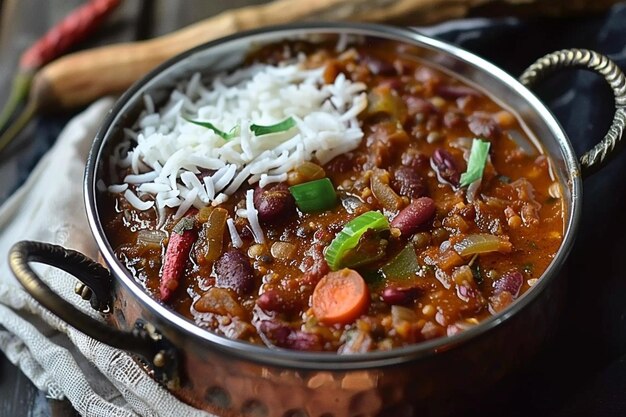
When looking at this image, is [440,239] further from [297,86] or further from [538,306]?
[297,86]

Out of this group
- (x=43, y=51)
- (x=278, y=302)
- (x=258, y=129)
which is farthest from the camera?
(x=43, y=51)

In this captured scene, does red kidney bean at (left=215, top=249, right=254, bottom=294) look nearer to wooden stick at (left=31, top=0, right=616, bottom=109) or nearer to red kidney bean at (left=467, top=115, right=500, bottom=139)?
red kidney bean at (left=467, top=115, right=500, bottom=139)

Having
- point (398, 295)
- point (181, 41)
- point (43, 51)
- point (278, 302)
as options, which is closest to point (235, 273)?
point (278, 302)

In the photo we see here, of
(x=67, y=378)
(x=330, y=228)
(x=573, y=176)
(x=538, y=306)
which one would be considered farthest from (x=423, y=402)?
(x=67, y=378)

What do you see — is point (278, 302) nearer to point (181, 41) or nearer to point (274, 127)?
point (274, 127)

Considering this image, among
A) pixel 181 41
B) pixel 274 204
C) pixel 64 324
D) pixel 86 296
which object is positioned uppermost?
pixel 181 41

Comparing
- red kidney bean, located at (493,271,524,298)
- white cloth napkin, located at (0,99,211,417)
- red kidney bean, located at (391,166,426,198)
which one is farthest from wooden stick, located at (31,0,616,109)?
red kidney bean, located at (493,271,524,298)

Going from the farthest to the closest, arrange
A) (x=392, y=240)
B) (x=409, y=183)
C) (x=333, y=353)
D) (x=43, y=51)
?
(x=43, y=51), (x=409, y=183), (x=392, y=240), (x=333, y=353)
